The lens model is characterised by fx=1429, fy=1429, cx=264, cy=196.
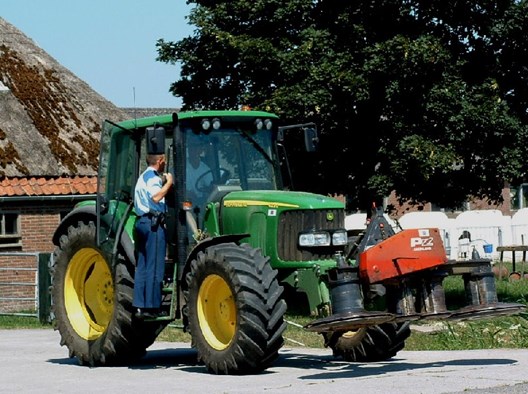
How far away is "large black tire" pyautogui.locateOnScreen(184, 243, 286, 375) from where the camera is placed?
13.1 meters

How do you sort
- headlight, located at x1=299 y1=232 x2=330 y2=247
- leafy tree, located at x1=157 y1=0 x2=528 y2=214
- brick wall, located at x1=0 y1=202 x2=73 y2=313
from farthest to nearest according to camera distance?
1. brick wall, located at x1=0 y1=202 x2=73 y2=313
2. leafy tree, located at x1=157 y1=0 x2=528 y2=214
3. headlight, located at x1=299 y1=232 x2=330 y2=247

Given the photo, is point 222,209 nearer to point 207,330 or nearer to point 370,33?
point 207,330

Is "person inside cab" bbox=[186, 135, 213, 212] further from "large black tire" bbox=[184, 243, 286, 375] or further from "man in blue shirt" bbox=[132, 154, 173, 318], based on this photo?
"large black tire" bbox=[184, 243, 286, 375]

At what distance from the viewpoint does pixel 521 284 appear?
128 feet

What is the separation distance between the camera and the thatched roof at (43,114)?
3538cm

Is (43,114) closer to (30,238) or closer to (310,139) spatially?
(30,238)

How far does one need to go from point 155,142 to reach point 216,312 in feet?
5.82

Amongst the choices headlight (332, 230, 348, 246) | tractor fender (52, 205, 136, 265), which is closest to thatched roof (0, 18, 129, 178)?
tractor fender (52, 205, 136, 265)

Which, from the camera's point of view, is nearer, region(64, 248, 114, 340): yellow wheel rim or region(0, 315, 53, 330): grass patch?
region(64, 248, 114, 340): yellow wheel rim

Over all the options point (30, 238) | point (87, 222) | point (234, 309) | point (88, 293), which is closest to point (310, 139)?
point (234, 309)

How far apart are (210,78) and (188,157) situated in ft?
55.6

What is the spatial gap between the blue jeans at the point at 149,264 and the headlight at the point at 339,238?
68.8 inches

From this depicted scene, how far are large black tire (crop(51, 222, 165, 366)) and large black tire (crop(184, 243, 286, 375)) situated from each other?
1.09m

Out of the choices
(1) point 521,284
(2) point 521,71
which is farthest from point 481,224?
(2) point 521,71
